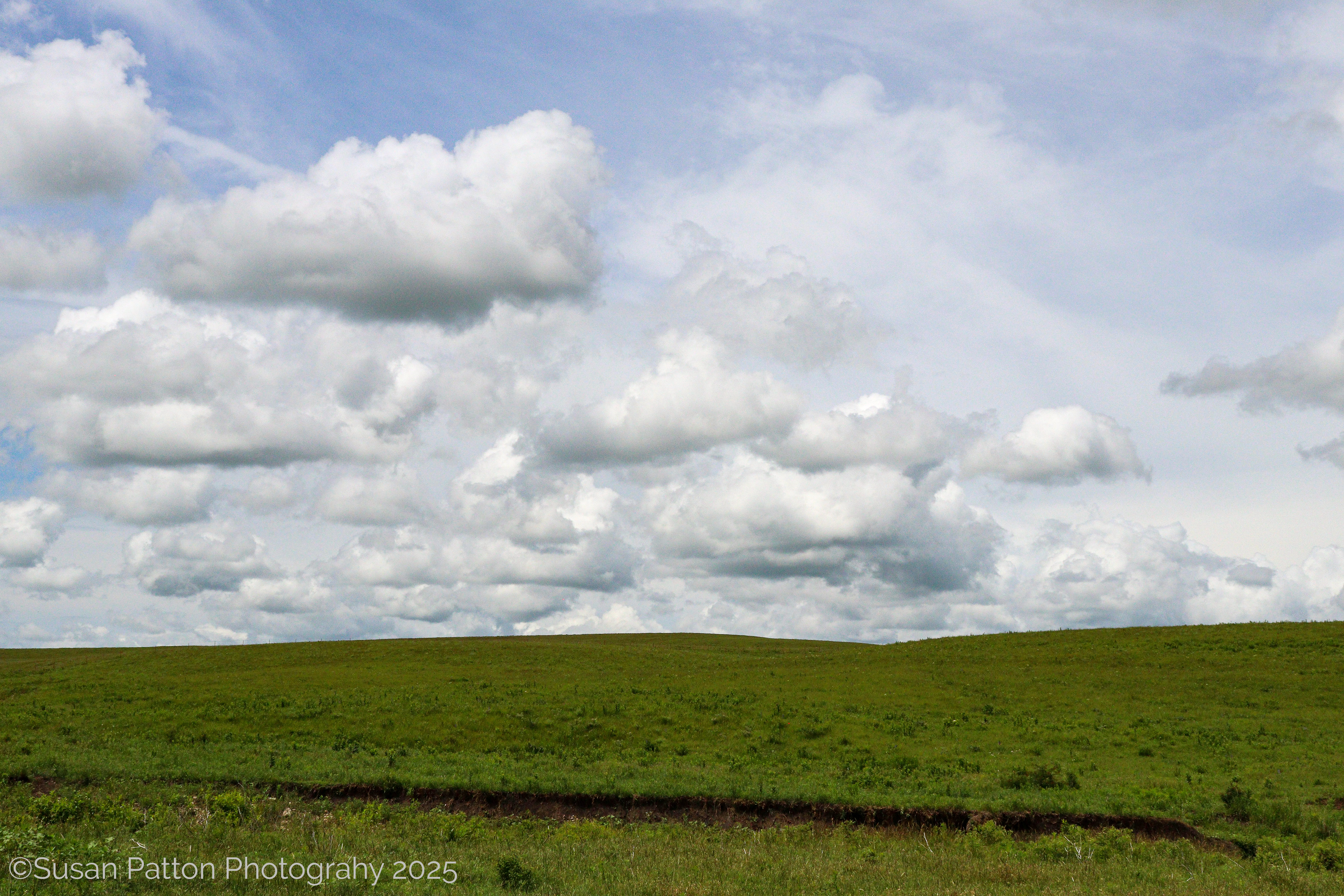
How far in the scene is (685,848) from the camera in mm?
18406

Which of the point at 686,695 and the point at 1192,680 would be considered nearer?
the point at 686,695

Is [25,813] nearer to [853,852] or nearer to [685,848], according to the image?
[685,848]

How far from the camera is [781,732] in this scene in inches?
1510

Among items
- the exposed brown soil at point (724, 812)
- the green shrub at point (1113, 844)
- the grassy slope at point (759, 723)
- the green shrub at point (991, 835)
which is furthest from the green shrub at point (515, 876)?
the grassy slope at point (759, 723)

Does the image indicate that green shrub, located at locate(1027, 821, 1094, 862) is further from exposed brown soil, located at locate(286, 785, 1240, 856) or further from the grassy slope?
the grassy slope

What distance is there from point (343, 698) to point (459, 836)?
28186 mm

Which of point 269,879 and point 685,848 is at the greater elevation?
point 269,879

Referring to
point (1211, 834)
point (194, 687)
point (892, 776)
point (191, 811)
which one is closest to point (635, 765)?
point (892, 776)

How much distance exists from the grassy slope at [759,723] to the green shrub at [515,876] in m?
12.8

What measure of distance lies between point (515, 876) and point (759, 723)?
27197mm

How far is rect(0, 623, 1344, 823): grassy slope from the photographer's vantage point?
93.6ft

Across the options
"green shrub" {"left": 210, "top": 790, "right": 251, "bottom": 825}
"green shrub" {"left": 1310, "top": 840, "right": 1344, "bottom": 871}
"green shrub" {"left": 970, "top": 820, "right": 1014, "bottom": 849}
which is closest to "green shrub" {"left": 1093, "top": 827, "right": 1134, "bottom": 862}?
"green shrub" {"left": 970, "top": 820, "right": 1014, "bottom": 849}

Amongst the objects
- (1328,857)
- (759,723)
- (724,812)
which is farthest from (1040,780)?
(759,723)

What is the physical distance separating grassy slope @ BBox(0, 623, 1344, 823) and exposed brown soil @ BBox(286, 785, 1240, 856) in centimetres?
65
